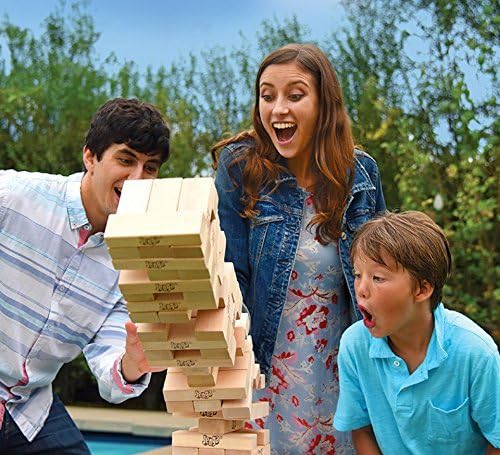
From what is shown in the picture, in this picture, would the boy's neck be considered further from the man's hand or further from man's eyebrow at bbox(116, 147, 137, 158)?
man's eyebrow at bbox(116, 147, 137, 158)

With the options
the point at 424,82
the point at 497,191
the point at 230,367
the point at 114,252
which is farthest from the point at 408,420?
the point at 424,82

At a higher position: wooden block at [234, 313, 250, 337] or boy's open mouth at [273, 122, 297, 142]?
boy's open mouth at [273, 122, 297, 142]

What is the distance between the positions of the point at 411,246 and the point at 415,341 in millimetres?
314

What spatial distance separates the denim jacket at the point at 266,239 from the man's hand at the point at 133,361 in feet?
1.88

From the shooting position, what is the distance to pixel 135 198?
2.14 metres

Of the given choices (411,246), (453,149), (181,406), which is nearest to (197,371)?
(181,406)

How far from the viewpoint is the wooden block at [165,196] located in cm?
210

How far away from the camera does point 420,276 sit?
9.29 feet

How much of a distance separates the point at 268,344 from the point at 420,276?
68 cm

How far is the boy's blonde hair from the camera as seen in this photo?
280cm

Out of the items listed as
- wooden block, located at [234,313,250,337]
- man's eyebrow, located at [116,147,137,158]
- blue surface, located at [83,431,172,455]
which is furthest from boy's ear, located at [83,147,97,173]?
blue surface, located at [83,431,172,455]

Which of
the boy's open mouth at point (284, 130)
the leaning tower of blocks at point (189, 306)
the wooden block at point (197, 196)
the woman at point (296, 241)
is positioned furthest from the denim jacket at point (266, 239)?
the wooden block at point (197, 196)

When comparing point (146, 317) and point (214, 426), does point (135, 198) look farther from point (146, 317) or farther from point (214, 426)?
point (214, 426)

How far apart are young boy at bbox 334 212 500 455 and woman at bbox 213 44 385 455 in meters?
0.35
